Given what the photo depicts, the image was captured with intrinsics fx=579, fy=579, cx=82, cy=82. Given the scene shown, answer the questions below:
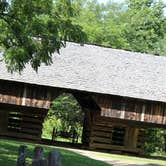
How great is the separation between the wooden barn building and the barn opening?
5265mm

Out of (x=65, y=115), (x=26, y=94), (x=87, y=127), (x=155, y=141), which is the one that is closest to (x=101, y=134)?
(x=87, y=127)

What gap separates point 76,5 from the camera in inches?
654

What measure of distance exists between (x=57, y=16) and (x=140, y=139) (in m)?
15.2

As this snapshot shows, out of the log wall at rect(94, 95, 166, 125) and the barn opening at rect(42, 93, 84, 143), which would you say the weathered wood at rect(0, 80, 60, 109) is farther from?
the barn opening at rect(42, 93, 84, 143)

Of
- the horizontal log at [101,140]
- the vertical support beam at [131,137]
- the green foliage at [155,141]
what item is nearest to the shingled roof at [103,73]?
the vertical support beam at [131,137]

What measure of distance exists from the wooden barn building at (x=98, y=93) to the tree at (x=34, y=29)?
11.0m

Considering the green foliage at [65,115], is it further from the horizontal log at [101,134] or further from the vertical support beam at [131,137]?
the horizontal log at [101,134]

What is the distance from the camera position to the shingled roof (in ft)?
89.7

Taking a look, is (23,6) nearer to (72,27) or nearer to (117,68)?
(72,27)

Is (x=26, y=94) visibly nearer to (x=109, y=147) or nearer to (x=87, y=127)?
(x=109, y=147)

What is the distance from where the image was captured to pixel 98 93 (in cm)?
2736

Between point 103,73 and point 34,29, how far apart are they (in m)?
13.7

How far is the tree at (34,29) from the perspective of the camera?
50.6ft

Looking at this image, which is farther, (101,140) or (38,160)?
(101,140)
